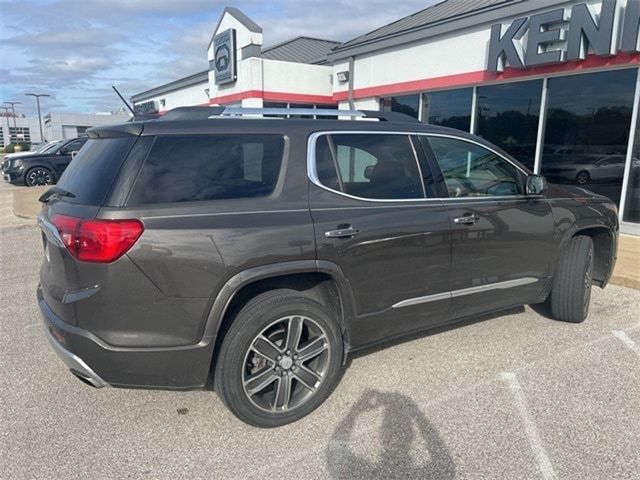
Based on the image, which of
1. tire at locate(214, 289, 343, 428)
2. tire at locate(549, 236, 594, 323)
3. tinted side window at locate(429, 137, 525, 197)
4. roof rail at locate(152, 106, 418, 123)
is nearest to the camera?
tire at locate(214, 289, 343, 428)

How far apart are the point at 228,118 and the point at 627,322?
418 cm

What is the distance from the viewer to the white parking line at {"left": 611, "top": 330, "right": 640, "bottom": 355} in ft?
13.2

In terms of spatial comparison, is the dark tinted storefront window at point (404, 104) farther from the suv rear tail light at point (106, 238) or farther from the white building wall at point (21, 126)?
the white building wall at point (21, 126)

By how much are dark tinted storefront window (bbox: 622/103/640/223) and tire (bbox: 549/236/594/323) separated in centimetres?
416

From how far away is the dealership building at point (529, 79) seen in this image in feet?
24.5

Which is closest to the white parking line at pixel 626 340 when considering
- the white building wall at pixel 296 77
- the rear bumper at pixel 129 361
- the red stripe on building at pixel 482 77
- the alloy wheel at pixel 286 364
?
the alloy wheel at pixel 286 364

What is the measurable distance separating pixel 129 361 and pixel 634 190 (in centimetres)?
809

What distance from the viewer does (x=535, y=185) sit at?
3936 mm

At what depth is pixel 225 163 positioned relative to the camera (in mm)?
2801

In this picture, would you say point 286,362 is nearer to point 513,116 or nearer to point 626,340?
point 626,340

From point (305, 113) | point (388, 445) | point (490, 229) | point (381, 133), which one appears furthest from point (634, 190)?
point (388, 445)

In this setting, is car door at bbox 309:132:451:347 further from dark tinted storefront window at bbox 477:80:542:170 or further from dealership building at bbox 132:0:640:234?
dark tinted storefront window at bbox 477:80:542:170

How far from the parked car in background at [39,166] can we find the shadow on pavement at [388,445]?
53.0ft

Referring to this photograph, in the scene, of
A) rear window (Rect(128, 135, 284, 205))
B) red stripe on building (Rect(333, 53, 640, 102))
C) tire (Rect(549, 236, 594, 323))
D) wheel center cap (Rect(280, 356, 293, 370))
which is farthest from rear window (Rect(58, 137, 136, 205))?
red stripe on building (Rect(333, 53, 640, 102))
